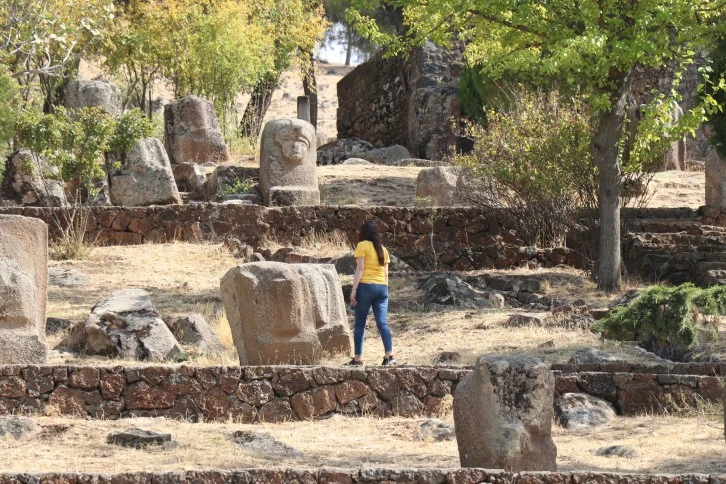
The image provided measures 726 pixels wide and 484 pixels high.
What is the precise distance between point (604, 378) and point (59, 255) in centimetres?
1124

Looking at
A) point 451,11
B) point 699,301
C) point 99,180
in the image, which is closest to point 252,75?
point 99,180

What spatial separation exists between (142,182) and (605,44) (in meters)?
9.34

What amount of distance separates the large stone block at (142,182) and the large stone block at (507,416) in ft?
52.4

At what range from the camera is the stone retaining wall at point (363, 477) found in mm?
8523

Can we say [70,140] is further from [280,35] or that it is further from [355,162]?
[280,35]

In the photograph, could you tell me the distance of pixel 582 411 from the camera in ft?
39.3

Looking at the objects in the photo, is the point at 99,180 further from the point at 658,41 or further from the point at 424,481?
the point at 424,481

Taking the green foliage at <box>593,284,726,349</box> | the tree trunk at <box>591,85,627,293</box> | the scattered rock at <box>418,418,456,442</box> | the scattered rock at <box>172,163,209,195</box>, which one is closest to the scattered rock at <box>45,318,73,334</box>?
the scattered rock at <box>418,418,456,442</box>

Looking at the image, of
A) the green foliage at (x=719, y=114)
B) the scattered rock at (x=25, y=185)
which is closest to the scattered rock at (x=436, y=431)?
the green foliage at (x=719, y=114)

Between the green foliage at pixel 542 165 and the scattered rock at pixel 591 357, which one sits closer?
the scattered rock at pixel 591 357

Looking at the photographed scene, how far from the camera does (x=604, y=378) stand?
12.4 metres

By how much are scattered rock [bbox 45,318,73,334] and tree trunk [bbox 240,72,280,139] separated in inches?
780

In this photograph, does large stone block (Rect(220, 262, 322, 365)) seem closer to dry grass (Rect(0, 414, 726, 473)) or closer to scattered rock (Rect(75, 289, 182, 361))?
scattered rock (Rect(75, 289, 182, 361))

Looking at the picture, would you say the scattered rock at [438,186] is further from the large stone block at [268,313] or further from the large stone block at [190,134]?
the large stone block at [268,313]
